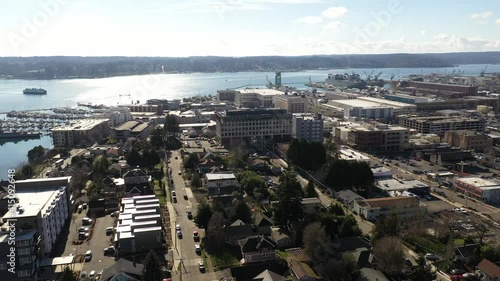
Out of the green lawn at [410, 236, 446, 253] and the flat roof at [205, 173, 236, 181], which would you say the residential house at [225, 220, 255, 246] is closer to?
the flat roof at [205, 173, 236, 181]

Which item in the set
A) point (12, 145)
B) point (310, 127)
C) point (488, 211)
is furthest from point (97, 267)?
point (12, 145)

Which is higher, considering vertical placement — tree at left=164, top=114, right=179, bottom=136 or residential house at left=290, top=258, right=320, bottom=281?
tree at left=164, top=114, right=179, bottom=136

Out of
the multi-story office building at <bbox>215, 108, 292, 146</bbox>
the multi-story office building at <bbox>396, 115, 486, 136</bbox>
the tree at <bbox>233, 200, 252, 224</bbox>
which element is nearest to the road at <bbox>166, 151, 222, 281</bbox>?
the tree at <bbox>233, 200, 252, 224</bbox>

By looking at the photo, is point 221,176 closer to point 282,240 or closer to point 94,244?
point 282,240

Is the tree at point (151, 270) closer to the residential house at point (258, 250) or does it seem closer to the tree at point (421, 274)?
the residential house at point (258, 250)

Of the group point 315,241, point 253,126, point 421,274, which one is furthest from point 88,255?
point 253,126

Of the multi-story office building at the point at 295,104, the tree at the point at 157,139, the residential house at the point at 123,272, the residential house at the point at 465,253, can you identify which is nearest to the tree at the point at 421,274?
the residential house at the point at 465,253
